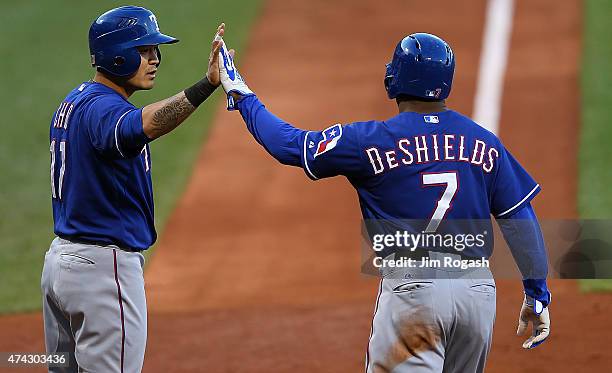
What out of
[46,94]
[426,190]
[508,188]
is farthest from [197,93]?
[46,94]

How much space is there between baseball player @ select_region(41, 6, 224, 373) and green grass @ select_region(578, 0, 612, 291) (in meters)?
5.32

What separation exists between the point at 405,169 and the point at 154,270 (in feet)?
21.2

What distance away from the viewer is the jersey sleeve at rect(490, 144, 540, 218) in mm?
4746

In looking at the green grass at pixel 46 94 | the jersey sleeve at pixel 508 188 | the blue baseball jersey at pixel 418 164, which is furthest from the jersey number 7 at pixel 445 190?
the green grass at pixel 46 94

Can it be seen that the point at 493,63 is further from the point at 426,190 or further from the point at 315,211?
the point at 426,190

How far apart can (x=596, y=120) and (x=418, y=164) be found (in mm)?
9531

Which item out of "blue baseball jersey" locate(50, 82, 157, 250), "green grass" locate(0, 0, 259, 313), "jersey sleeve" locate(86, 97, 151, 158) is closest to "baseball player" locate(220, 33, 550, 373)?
"jersey sleeve" locate(86, 97, 151, 158)

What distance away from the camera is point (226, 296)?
9766 mm

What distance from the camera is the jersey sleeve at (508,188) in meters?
4.75

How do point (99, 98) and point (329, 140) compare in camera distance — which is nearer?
point (329, 140)

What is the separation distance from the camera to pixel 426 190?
4.58 metres

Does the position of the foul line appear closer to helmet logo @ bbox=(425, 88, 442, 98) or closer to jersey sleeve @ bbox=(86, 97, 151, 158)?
helmet logo @ bbox=(425, 88, 442, 98)

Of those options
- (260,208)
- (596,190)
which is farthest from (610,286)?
(260,208)

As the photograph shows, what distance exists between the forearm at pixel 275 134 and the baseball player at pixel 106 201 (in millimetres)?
247
